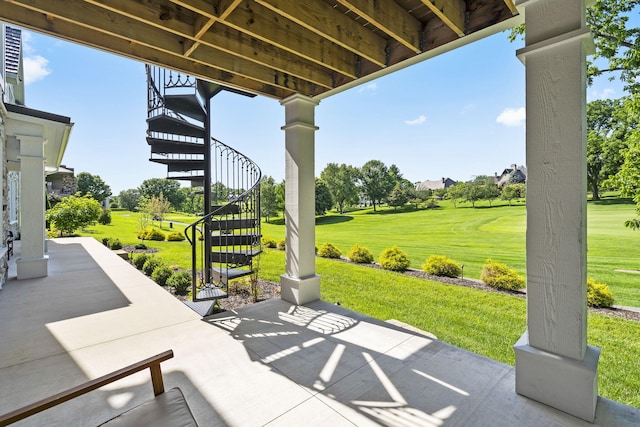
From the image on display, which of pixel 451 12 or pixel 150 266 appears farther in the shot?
pixel 150 266

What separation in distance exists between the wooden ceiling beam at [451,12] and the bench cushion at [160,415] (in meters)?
2.58

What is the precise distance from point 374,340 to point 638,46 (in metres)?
4.94

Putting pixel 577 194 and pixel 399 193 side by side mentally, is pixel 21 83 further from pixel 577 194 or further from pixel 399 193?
pixel 399 193

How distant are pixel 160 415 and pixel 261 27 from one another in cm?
248

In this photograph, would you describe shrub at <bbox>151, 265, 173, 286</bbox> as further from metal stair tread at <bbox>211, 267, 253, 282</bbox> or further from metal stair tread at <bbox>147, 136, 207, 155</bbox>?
metal stair tread at <bbox>147, 136, 207, 155</bbox>

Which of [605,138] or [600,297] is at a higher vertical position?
[605,138]

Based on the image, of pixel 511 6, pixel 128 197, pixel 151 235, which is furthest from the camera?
pixel 128 197

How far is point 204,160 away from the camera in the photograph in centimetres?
Result: 425

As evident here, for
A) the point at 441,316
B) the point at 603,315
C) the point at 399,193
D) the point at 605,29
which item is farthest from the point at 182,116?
the point at 399,193

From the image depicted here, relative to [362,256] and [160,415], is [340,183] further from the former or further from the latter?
[160,415]

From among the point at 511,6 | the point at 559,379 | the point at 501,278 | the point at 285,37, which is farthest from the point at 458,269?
the point at 285,37

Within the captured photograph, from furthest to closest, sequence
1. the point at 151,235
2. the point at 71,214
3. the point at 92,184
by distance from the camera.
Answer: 1. the point at 92,184
2. the point at 151,235
3. the point at 71,214

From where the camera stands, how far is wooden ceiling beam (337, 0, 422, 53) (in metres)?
1.78

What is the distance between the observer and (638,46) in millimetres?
3436
